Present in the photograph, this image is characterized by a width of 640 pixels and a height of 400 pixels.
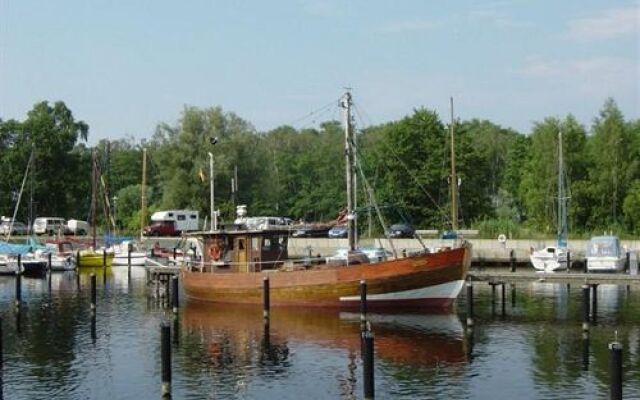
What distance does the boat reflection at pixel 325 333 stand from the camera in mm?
32031

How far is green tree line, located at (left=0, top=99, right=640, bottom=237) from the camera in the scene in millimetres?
82688

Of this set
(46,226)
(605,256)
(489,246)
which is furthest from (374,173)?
(605,256)

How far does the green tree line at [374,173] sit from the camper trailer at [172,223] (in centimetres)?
368

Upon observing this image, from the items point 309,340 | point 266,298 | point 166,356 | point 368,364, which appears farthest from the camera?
point 266,298

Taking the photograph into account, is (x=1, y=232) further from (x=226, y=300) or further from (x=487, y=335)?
(x=487, y=335)

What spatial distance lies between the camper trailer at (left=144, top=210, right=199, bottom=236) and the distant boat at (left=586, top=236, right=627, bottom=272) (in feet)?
137

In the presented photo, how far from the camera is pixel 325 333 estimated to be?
36156mm

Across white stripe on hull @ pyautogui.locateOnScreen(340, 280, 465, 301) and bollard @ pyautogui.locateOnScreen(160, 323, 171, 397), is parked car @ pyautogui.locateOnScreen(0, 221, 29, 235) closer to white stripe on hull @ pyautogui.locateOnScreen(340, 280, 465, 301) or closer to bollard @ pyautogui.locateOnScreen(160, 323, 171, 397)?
white stripe on hull @ pyautogui.locateOnScreen(340, 280, 465, 301)

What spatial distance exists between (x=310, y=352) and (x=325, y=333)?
385cm

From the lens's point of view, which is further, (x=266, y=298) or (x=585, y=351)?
(x=266, y=298)

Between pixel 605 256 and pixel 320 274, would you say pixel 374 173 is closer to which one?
pixel 605 256

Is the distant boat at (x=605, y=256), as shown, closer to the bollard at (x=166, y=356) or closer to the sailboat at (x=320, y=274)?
the sailboat at (x=320, y=274)

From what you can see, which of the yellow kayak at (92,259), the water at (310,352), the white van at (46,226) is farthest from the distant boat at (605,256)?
the white van at (46,226)

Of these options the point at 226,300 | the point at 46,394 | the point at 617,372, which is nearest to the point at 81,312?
the point at 226,300
